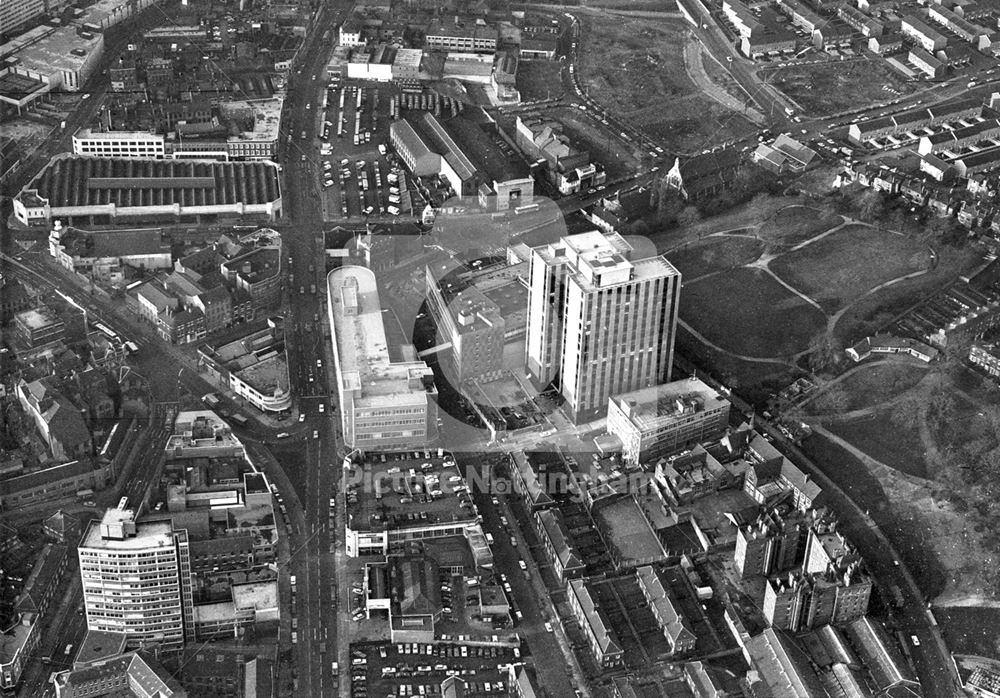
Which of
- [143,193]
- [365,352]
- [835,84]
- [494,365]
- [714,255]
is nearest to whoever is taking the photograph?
[365,352]

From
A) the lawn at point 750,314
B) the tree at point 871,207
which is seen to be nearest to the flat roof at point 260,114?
the lawn at point 750,314

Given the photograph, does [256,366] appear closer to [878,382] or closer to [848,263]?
[878,382]

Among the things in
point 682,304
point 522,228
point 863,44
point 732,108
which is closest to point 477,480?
point 682,304

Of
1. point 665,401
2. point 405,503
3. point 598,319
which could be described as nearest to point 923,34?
point 665,401

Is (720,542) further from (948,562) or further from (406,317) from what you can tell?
(406,317)

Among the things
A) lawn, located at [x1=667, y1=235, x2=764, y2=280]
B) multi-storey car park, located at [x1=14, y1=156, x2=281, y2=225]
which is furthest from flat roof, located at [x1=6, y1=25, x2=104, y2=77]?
lawn, located at [x1=667, y1=235, x2=764, y2=280]

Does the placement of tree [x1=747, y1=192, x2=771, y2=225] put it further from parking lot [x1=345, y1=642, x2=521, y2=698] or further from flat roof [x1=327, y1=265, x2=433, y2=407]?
parking lot [x1=345, y1=642, x2=521, y2=698]
